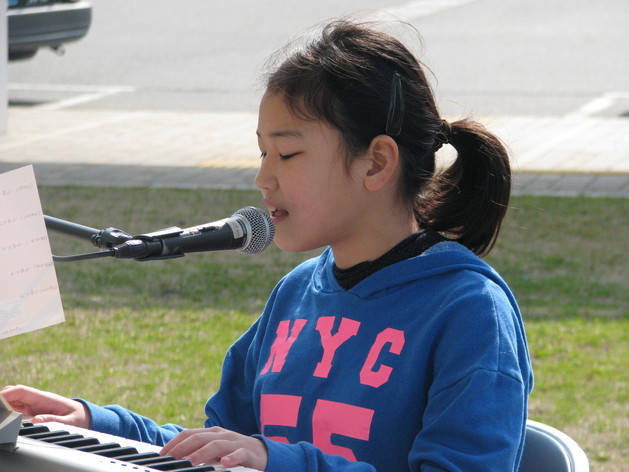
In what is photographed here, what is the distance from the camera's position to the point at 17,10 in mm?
11703

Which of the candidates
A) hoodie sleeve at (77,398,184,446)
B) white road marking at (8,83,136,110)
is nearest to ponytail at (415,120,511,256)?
hoodie sleeve at (77,398,184,446)

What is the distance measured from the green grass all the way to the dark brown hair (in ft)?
5.43

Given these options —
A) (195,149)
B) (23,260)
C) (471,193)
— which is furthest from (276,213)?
(195,149)

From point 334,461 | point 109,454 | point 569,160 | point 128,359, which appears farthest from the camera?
point 569,160

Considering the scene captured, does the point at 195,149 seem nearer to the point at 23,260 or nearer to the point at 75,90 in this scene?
the point at 75,90

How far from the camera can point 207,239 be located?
1.58 meters

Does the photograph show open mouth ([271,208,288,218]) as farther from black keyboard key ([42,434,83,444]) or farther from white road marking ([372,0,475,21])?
white road marking ([372,0,475,21])

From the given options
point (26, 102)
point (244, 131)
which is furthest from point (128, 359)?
point (26, 102)

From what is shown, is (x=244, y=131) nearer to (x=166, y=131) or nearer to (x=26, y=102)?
(x=166, y=131)

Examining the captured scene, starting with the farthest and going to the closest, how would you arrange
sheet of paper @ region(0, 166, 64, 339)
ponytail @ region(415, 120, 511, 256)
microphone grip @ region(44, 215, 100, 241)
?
ponytail @ region(415, 120, 511, 256)
microphone grip @ region(44, 215, 100, 241)
sheet of paper @ region(0, 166, 64, 339)

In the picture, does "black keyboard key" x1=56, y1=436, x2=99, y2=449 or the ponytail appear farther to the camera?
the ponytail

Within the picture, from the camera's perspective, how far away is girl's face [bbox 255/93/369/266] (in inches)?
74.7

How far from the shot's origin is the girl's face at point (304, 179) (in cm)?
190

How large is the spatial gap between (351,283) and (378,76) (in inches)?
15.0
